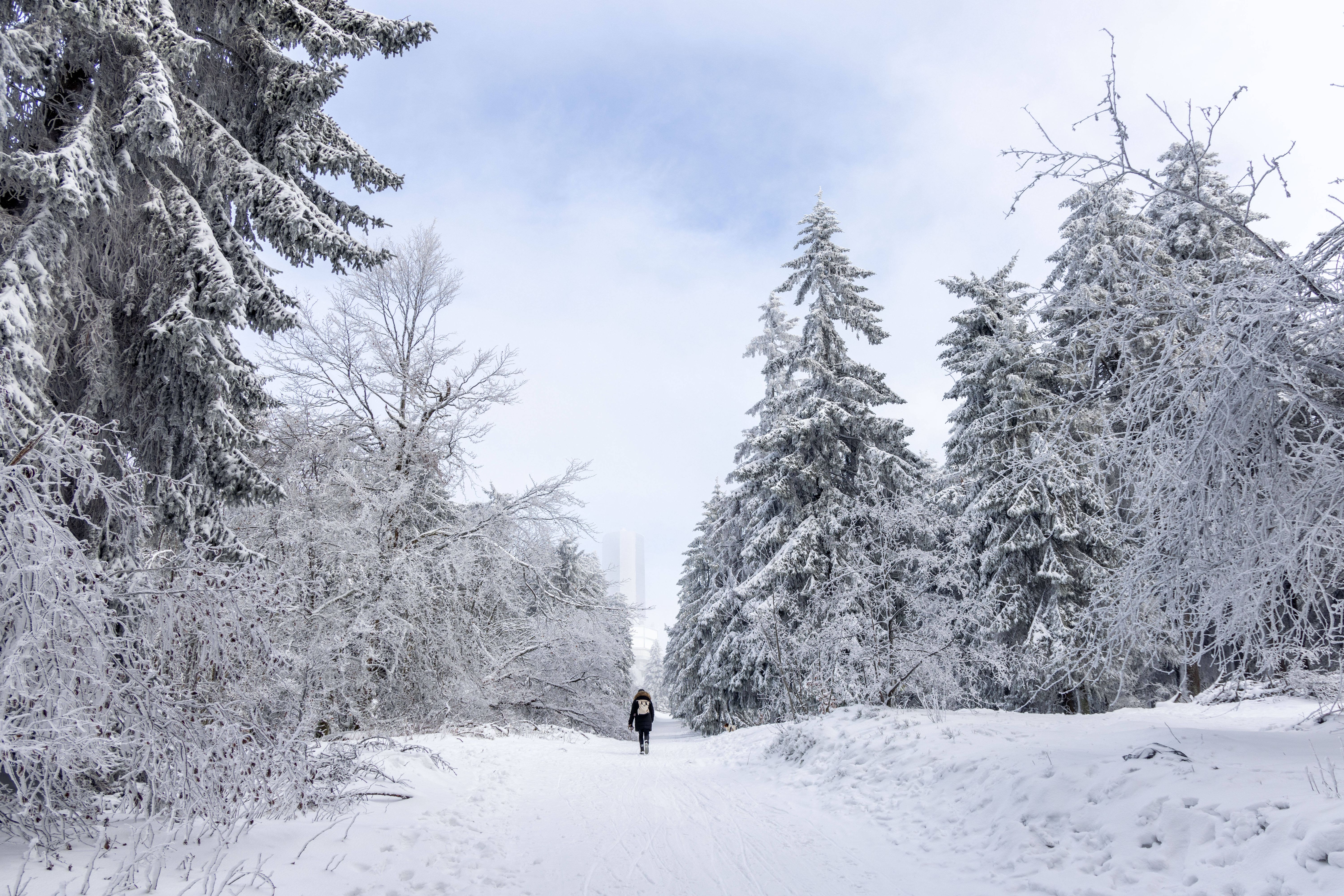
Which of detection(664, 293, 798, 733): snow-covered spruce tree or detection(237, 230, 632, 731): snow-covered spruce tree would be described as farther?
detection(664, 293, 798, 733): snow-covered spruce tree

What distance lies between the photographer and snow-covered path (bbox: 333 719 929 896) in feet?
15.9

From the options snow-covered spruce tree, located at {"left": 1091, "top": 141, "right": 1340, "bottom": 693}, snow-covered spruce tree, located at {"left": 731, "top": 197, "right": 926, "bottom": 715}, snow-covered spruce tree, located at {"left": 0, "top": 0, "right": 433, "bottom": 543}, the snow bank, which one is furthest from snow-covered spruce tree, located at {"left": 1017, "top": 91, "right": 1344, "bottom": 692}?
snow-covered spruce tree, located at {"left": 731, "top": 197, "right": 926, "bottom": 715}

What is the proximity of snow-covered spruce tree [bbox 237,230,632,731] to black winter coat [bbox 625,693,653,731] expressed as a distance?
6.37ft

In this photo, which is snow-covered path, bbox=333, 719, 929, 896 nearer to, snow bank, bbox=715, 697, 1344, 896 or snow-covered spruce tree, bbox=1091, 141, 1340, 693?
snow bank, bbox=715, 697, 1344, 896

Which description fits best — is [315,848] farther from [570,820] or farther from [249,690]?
[570,820]

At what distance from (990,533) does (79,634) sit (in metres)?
18.5

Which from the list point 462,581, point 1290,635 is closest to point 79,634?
point 1290,635

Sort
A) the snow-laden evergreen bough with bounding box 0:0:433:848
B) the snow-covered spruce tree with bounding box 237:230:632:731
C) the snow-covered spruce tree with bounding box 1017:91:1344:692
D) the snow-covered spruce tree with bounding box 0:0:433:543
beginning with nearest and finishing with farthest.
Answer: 1. the snow-laden evergreen bough with bounding box 0:0:433:848
2. the snow-covered spruce tree with bounding box 1017:91:1344:692
3. the snow-covered spruce tree with bounding box 0:0:433:543
4. the snow-covered spruce tree with bounding box 237:230:632:731

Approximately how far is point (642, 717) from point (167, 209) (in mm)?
12940

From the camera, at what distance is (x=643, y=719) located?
1563 centimetres

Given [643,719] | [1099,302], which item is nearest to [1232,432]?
[1099,302]

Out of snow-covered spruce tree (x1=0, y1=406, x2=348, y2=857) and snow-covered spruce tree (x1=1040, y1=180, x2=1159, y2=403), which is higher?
snow-covered spruce tree (x1=1040, y1=180, x2=1159, y2=403)

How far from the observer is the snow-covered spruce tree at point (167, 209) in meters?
5.78

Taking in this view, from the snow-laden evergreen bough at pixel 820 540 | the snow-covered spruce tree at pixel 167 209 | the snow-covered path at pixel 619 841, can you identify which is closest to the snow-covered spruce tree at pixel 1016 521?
the snow-laden evergreen bough at pixel 820 540
